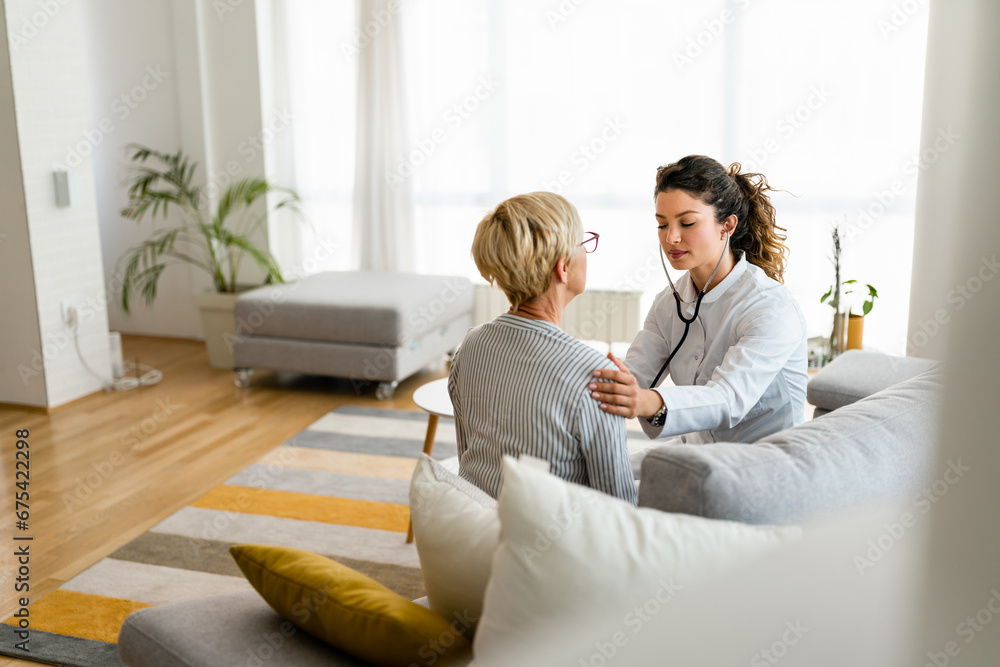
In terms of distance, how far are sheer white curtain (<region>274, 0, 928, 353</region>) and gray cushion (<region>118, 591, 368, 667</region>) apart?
12.0ft

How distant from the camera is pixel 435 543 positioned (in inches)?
49.8

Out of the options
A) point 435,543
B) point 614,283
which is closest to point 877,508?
point 435,543

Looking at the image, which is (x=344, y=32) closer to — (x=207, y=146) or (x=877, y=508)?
(x=207, y=146)

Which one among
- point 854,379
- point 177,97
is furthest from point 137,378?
point 854,379

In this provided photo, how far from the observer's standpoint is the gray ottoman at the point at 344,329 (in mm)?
4207

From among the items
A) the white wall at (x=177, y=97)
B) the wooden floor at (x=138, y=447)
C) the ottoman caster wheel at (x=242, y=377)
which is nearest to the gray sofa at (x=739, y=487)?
the wooden floor at (x=138, y=447)

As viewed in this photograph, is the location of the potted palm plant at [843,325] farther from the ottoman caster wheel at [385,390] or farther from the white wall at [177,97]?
the white wall at [177,97]

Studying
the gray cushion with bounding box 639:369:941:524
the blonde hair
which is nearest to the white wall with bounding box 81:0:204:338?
the blonde hair

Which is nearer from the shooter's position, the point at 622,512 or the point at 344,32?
the point at 622,512

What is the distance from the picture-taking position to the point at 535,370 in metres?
1.42

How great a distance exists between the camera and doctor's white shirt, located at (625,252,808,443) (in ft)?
5.78

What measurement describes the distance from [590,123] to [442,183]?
35.2 inches

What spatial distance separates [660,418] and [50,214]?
336 cm

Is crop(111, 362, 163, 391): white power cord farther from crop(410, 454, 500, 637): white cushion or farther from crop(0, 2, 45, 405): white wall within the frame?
crop(410, 454, 500, 637): white cushion
